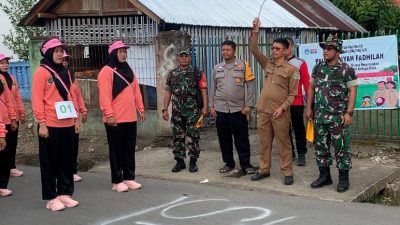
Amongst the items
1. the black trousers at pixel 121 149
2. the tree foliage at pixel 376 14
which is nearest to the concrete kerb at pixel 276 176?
the black trousers at pixel 121 149

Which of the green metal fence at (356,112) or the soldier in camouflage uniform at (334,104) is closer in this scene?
the soldier in camouflage uniform at (334,104)

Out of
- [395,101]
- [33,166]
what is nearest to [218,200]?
[395,101]

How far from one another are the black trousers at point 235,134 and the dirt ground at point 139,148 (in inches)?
66.4

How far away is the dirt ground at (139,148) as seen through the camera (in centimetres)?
770

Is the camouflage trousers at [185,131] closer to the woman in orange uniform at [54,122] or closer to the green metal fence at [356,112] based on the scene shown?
the woman in orange uniform at [54,122]

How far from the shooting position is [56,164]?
18.8 feet

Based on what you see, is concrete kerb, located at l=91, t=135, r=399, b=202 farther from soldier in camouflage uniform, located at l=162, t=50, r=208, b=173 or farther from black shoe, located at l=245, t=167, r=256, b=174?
soldier in camouflage uniform, located at l=162, t=50, r=208, b=173

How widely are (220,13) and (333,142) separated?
6.96 m

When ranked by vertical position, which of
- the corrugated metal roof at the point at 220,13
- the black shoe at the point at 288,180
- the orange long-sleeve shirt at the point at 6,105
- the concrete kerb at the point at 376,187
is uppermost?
the corrugated metal roof at the point at 220,13

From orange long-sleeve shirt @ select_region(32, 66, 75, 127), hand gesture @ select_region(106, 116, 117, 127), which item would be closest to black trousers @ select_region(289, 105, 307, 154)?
hand gesture @ select_region(106, 116, 117, 127)

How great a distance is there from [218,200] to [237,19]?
23.8 feet

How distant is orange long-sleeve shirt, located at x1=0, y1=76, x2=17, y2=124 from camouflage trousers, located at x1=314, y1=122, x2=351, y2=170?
155 inches

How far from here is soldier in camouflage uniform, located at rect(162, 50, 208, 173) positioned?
22.9ft

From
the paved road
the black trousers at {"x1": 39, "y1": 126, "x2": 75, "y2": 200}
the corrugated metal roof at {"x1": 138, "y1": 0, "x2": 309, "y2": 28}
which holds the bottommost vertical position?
the paved road
